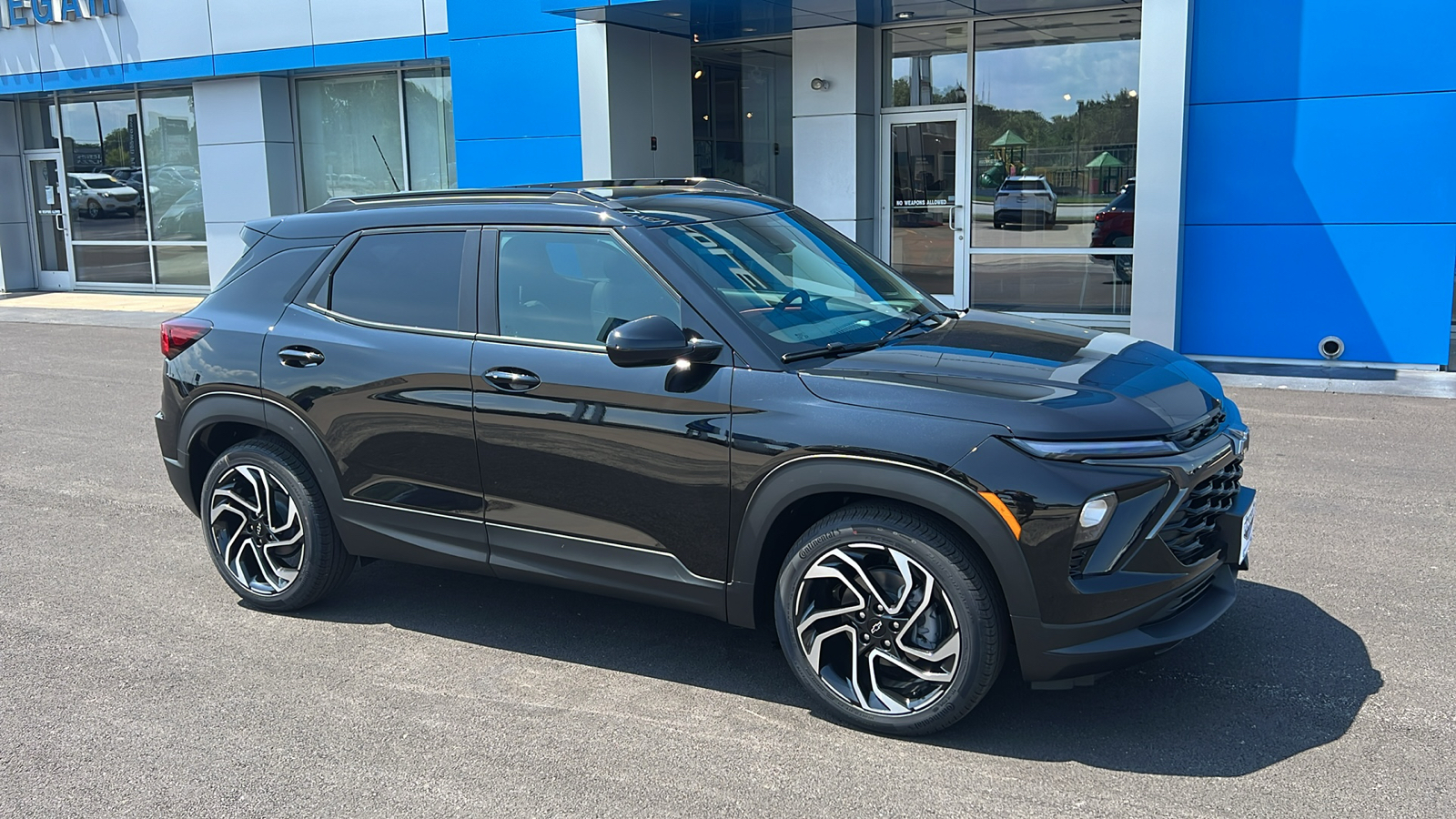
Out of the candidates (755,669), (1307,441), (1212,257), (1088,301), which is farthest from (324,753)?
(1088,301)

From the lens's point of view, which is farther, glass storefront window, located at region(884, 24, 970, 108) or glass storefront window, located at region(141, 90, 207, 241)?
glass storefront window, located at region(141, 90, 207, 241)

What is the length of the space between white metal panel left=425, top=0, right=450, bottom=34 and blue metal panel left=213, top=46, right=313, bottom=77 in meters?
2.29

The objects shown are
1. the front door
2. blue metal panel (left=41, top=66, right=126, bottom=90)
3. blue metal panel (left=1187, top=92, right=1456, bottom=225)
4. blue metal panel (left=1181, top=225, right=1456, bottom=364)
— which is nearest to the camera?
the front door

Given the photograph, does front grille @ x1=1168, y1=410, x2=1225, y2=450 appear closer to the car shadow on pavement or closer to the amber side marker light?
the amber side marker light

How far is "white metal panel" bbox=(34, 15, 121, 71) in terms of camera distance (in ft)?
64.3

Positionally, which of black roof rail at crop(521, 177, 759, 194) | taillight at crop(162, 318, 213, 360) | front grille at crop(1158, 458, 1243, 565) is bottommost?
front grille at crop(1158, 458, 1243, 565)

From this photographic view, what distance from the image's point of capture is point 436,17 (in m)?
16.6

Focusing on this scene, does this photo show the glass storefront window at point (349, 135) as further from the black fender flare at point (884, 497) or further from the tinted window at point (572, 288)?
the black fender flare at point (884, 497)

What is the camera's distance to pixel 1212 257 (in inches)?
460

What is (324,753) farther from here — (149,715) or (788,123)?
(788,123)

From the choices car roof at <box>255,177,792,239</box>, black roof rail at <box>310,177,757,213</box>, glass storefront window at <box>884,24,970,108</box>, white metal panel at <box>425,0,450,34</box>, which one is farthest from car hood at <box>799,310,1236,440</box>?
white metal panel at <box>425,0,450,34</box>

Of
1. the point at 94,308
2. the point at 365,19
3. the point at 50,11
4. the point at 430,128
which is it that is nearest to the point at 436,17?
the point at 365,19

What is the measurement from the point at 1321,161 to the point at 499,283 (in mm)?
9209

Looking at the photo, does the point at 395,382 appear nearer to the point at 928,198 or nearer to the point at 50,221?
the point at 928,198
